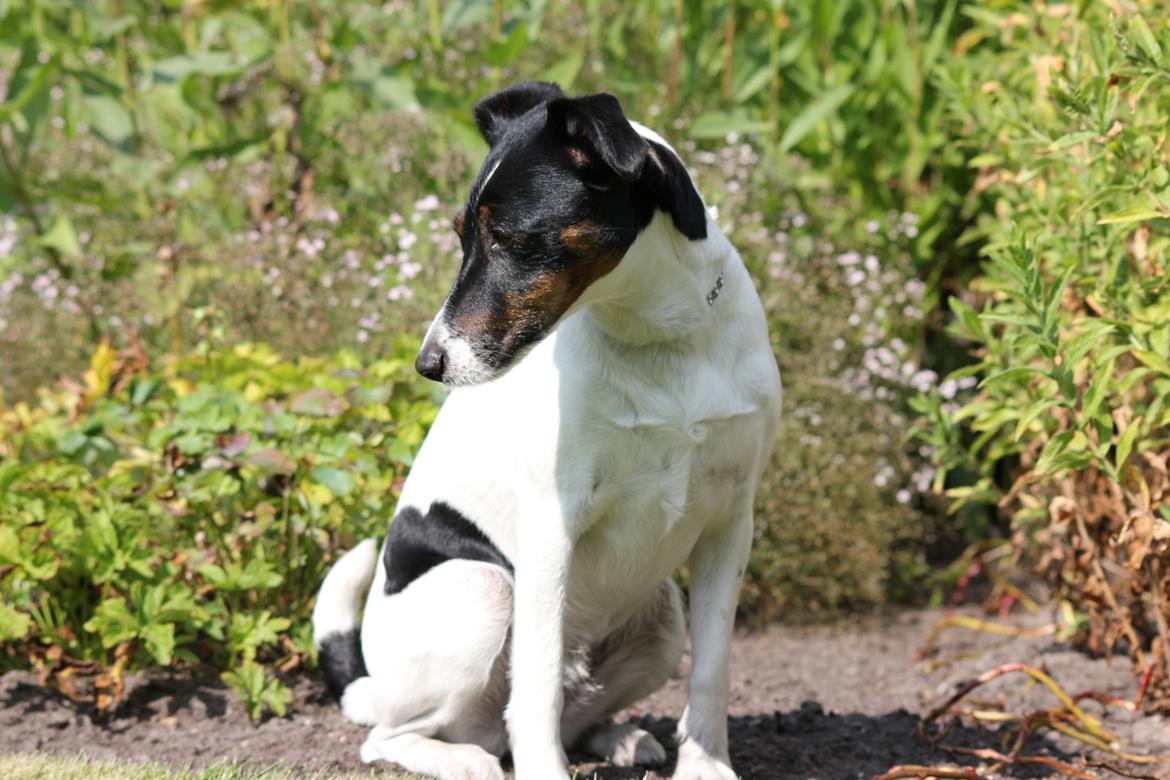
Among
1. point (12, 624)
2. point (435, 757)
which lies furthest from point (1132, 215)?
point (12, 624)

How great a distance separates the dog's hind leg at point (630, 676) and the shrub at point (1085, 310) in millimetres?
1058

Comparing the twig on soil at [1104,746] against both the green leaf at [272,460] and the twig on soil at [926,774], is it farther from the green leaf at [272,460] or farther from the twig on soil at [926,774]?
the green leaf at [272,460]

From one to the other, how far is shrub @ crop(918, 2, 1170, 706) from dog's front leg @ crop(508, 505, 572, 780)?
Answer: 109cm

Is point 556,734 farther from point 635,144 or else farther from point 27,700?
point 27,700

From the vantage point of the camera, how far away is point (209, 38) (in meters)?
6.75

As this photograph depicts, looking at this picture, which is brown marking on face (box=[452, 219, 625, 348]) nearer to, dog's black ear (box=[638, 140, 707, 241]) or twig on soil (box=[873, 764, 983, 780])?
dog's black ear (box=[638, 140, 707, 241])

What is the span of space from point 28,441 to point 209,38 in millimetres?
Result: 3086

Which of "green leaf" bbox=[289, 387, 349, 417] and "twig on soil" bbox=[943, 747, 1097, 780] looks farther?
"green leaf" bbox=[289, 387, 349, 417]

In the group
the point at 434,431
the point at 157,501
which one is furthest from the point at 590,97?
the point at 157,501

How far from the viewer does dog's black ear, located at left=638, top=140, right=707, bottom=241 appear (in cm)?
272

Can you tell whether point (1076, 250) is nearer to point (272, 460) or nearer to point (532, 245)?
point (532, 245)

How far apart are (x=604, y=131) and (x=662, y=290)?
0.44 metres

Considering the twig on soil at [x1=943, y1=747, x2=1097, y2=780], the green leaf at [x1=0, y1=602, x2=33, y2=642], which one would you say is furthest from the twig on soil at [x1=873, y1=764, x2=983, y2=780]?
the green leaf at [x1=0, y1=602, x2=33, y2=642]

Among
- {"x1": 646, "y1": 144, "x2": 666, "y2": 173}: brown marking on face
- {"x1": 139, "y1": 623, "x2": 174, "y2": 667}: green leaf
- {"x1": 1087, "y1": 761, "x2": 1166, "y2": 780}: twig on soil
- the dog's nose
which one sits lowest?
{"x1": 1087, "y1": 761, "x2": 1166, "y2": 780}: twig on soil
